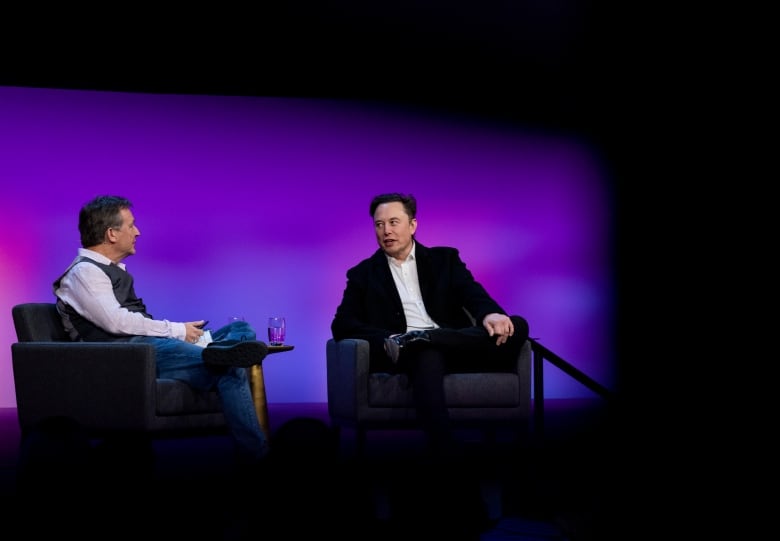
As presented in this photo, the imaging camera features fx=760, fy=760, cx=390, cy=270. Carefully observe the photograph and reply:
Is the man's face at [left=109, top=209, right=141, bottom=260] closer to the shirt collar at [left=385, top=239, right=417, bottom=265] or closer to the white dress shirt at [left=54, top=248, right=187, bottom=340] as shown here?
the white dress shirt at [left=54, top=248, right=187, bottom=340]

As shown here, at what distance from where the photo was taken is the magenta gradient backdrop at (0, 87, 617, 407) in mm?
6094

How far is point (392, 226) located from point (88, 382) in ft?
4.86

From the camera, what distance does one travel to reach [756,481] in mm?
2789

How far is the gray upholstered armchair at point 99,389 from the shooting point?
2826mm

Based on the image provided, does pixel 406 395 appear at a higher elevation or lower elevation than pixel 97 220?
lower

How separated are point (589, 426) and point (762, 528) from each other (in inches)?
107

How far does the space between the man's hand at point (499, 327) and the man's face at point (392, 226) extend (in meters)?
0.66

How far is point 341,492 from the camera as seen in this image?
1654 millimetres

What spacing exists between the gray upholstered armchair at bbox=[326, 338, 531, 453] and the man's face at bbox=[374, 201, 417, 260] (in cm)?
54

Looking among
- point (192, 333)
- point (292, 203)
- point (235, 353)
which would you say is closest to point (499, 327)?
point (235, 353)

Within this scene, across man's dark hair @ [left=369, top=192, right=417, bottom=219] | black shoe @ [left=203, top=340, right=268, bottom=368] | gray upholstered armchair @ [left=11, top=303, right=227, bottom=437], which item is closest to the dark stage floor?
gray upholstered armchair @ [left=11, top=303, right=227, bottom=437]

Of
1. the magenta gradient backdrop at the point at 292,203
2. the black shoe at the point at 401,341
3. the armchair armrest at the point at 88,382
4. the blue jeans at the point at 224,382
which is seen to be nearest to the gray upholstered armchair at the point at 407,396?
the black shoe at the point at 401,341

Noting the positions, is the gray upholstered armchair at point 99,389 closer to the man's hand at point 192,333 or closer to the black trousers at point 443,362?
the man's hand at point 192,333

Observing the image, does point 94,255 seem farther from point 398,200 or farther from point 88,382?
point 398,200
